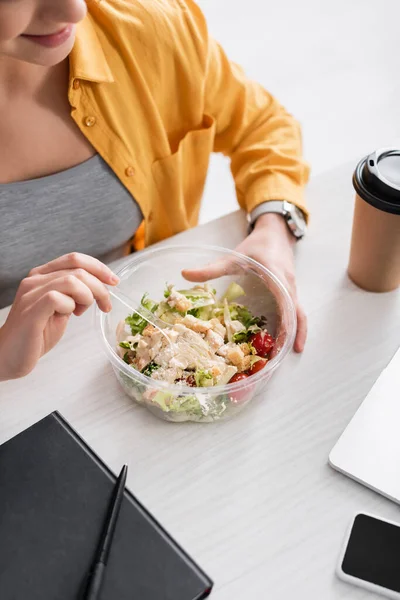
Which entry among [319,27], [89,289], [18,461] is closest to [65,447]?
[18,461]

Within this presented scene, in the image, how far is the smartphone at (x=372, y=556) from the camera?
30.2 inches

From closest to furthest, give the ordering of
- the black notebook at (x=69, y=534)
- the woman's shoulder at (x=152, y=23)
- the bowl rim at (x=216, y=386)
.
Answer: the black notebook at (x=69, y=534) < the bowl rim at (x=216, y=386) < the woman's shoulder at (x=152, y=23)

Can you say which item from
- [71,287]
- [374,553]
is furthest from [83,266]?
[374,553]

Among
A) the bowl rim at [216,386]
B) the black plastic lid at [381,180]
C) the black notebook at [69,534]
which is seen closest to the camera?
the black notebook at [69,534]

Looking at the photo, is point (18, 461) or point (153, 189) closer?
point (18, 461)

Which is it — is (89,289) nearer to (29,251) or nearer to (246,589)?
(29,251)

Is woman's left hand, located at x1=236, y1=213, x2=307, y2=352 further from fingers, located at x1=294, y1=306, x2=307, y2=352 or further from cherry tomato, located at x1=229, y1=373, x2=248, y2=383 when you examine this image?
cherry tomato, located at x1=229, y1=373, x2=248, y2=383

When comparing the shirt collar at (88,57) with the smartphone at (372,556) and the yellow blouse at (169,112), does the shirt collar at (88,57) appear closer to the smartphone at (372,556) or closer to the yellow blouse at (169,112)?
the yellow blouse at (169,112)

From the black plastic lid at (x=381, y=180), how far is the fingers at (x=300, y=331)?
191 mm

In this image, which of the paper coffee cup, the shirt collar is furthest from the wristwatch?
the shirt collar

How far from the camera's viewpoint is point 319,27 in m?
2.96

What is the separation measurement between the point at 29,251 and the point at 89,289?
0.29 metres

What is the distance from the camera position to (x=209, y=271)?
1055 mm

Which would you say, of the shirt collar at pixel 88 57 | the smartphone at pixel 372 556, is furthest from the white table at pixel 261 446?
the shirt collar at pixel 88 57
